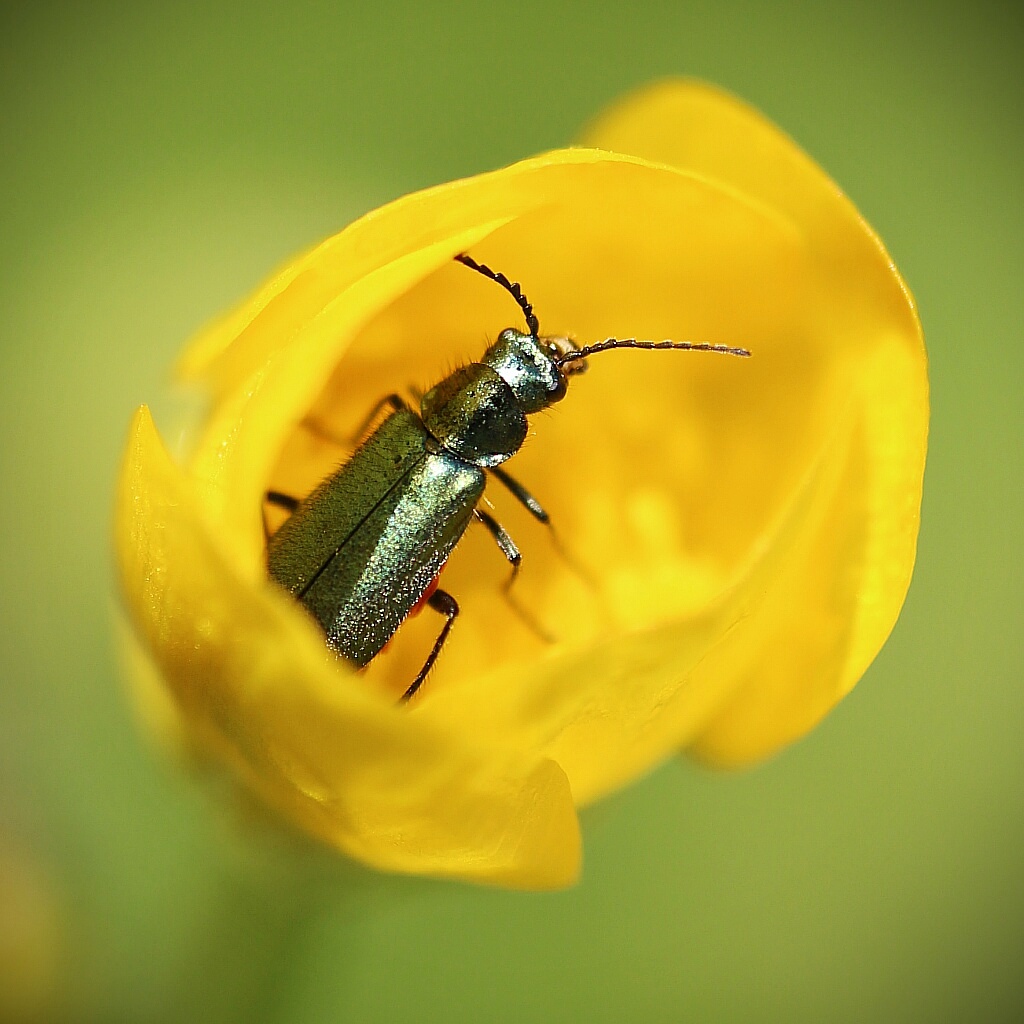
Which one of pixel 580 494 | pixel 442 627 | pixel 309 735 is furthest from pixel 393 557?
pixel 309 735

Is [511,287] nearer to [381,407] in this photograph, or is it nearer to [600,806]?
[381,407]

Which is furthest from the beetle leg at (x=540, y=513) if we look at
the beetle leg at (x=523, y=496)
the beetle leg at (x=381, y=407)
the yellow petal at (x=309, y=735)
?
the yellow petal at (x=309, y=735)

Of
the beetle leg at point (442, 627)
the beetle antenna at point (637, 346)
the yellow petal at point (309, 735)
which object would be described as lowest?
the yellow petal at point (309, 735)

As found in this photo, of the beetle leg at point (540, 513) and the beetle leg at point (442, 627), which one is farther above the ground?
the beetle leg at point (540, 513)

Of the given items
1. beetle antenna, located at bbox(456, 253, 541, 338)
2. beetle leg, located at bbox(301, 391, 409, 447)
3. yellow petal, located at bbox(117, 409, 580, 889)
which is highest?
beetle antenna, located at bbox(456, 253, 541, 338)

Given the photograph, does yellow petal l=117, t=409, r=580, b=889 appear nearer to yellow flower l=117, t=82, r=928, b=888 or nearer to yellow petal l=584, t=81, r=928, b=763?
yellow flower l=117, t=82, r=928, b=888

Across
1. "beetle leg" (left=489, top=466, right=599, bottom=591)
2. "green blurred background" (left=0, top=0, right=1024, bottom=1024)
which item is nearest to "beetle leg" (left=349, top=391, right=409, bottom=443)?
"beetle leg" (left=489, top=466, right=599, bottom=591)

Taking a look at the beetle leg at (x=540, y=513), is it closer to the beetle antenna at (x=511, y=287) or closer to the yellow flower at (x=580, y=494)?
the yellow flower at (x=580, y=494)
